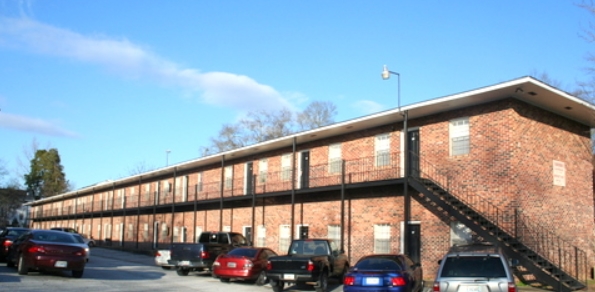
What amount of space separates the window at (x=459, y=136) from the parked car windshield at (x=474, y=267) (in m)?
9.63

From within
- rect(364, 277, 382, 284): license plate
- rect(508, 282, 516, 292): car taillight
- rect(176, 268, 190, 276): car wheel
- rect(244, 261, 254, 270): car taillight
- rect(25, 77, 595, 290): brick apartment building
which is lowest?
rect(176, 268, 190, 276): car wheel

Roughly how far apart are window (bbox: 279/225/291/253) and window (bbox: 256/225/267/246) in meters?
1.57

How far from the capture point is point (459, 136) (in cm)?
2139

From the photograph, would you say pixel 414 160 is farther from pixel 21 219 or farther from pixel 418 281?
pixel 21 219

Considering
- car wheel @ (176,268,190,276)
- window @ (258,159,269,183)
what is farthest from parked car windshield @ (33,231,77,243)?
window @ (258,159,269,183)

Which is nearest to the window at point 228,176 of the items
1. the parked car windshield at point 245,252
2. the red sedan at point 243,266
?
the parked car windshield at point 245,252

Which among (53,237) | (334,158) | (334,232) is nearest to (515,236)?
(334,232)

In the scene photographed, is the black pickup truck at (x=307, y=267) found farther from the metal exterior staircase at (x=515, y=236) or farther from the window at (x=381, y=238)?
the window at (x=381, y=238)

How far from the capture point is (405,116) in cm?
2142

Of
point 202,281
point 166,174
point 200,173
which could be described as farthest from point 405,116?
point 166,174

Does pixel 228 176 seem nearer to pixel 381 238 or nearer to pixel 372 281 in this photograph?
pixel 381 238

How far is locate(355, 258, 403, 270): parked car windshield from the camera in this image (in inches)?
579

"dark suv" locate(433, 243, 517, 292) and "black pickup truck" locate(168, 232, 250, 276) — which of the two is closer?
"dark suv" locate(433, 243, 517, 292)

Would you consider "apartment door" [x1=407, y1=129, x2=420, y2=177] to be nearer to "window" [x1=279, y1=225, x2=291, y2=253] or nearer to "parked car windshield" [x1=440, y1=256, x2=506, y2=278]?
"window" [x1=279, y1=225, x2=291, y2=253]
